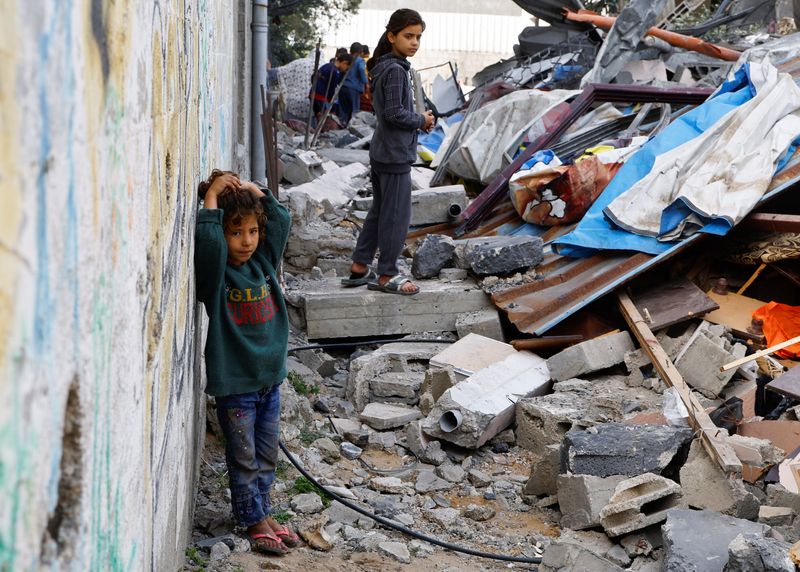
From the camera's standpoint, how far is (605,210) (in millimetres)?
7016

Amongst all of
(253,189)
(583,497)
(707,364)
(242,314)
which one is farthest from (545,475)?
(253,189)

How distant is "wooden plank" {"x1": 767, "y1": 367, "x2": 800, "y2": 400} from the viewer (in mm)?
5062

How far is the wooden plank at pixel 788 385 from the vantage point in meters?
5.06

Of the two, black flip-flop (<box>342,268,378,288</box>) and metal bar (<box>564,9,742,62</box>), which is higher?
metal bar (<box>564,9,742,62</box>)

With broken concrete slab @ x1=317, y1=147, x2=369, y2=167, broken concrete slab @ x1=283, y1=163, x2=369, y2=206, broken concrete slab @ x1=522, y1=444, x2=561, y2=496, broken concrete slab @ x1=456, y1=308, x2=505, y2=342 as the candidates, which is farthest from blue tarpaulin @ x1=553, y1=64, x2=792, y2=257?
broken concrete slab @ x1=317, y1=147, x2=369, y2=167

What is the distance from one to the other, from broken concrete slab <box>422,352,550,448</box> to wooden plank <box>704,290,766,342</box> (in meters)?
1.31

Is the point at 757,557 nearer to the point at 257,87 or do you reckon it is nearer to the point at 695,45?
the point at 257,87

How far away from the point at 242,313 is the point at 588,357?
3.03 meters

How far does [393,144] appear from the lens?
259 inches

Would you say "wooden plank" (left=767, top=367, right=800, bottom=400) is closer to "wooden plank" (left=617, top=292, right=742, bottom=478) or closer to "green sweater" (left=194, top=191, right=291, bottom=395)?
"wooden plank" (left=617, top=292, right=742, bottom=478)

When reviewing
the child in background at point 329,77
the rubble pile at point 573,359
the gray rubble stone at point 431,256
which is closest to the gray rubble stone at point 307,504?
the rubble pile at point 573,359

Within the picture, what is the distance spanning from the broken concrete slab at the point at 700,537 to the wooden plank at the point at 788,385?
1296mm

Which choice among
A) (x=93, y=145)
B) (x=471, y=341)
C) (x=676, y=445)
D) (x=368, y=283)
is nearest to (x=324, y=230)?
(x=368, y=283)

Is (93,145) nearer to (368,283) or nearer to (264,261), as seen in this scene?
(264,261)
